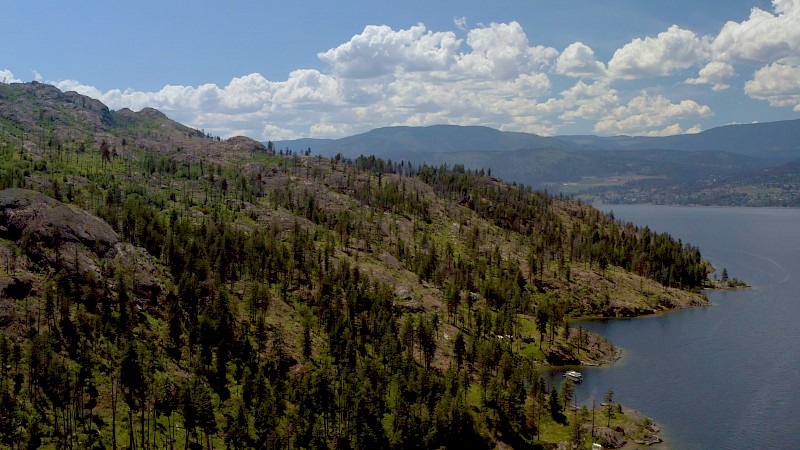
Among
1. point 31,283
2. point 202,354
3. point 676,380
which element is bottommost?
point 676,380

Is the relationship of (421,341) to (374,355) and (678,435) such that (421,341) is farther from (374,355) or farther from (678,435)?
(678,435)

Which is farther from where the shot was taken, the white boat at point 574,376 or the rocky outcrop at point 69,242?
the white boat at point 574,376

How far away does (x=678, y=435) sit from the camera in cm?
14325

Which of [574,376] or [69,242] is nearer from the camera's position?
[69,242]

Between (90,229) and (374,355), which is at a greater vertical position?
(90,229)

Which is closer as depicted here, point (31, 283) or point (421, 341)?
point (31, 283)

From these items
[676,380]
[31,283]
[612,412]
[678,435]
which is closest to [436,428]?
[612,412]

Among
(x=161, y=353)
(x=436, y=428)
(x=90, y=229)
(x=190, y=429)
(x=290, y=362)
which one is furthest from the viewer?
(x=90, y=229)

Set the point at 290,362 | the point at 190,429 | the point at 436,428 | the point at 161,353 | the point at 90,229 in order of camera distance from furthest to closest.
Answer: the point at 90,229, the point at 290,362, the point at 161,353, the point at 436,428, the point at 190,429

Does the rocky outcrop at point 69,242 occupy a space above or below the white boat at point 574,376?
above

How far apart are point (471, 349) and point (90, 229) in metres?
126

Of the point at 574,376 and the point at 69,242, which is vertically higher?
the point at 69,242

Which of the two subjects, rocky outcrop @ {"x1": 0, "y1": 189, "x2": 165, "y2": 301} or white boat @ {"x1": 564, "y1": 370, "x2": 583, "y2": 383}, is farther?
white boat @ {"x1": 564, "y1": 370, "x2": 583, "y2": 383}

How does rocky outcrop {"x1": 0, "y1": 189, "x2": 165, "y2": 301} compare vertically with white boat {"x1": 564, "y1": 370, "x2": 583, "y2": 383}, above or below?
above
